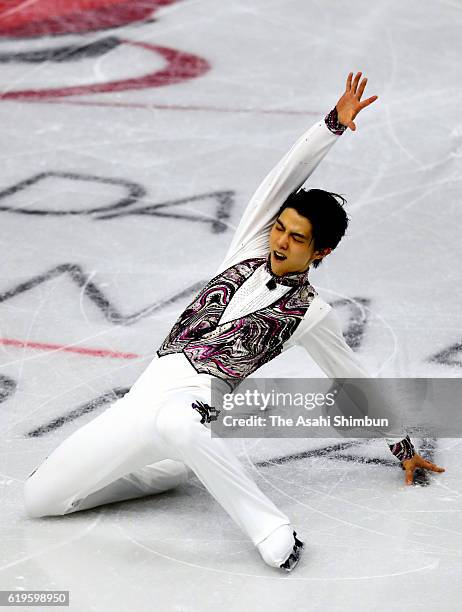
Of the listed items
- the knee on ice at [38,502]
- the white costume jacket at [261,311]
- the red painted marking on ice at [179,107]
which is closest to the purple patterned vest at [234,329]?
the white costume jacket at [261,311]

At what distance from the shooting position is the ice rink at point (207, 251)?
13.6 feet

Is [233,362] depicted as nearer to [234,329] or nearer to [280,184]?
[234,329]

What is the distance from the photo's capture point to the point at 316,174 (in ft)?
23.7

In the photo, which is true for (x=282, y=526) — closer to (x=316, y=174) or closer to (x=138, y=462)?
(x=138, y=462)

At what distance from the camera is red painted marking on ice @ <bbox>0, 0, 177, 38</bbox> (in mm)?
9047

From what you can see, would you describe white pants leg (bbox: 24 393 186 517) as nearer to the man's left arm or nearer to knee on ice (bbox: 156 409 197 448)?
knee on ice (bbox: 156 409 197 448)

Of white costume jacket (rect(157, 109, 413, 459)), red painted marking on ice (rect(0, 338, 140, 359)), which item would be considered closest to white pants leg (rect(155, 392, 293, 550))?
white costume jacket (rect(157, 109, 413, 459))

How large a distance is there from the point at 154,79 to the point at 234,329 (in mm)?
4434

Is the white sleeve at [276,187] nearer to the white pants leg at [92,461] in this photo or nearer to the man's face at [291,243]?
the man's face at [291,243]

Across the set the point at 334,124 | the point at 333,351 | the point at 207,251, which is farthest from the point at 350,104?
the point at 207,251

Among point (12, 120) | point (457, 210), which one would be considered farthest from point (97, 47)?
point (457, 210)

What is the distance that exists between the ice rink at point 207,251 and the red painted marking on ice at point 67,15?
2 cm

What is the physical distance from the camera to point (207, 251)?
21.5 feet

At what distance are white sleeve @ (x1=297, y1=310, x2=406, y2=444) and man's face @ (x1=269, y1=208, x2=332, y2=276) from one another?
244 millimetres
